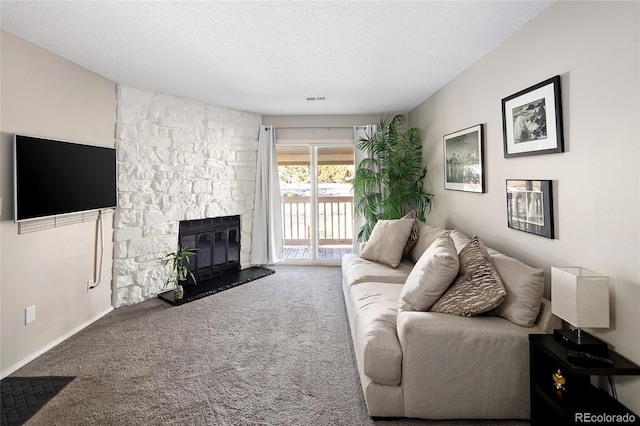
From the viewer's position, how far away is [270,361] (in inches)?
95.4

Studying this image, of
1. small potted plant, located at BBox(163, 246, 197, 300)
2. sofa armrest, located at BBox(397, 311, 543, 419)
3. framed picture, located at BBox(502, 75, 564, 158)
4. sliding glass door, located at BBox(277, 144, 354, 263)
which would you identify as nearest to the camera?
sofa armrest, located at BBox(397, 311, 543, 419)

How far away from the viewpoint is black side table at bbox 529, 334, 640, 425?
1.42m

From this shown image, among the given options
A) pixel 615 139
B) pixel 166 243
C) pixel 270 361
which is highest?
pixel 615 139

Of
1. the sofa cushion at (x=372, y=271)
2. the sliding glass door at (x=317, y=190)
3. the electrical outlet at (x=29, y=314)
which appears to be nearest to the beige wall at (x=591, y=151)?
the sofa cushion at (x=372, y=271)

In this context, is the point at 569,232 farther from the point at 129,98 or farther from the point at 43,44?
the point at 129,98

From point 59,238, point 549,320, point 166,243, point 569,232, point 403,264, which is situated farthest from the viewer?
point 166,243

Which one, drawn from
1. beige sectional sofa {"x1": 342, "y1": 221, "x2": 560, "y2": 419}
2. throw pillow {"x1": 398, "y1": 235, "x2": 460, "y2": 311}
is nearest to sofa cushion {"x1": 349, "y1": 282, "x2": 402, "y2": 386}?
beige sectional sofa {"x1": 342, "y1": 221, "x2": 560, "y2": 419}

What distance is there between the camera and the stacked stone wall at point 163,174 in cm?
355

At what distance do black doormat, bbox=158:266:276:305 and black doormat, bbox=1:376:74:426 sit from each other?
143cm

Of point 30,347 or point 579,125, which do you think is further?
point 30,347

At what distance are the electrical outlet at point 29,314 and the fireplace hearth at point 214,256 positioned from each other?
4.51 ft

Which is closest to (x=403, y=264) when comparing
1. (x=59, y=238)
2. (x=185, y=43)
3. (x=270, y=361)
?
(x=270, y=361)

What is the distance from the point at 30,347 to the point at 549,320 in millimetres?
3549

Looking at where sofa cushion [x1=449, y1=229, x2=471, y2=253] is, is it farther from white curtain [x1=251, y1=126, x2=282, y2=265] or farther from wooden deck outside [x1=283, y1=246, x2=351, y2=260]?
white curtain [x1=251, y1=126, x2=282, y2=265]
